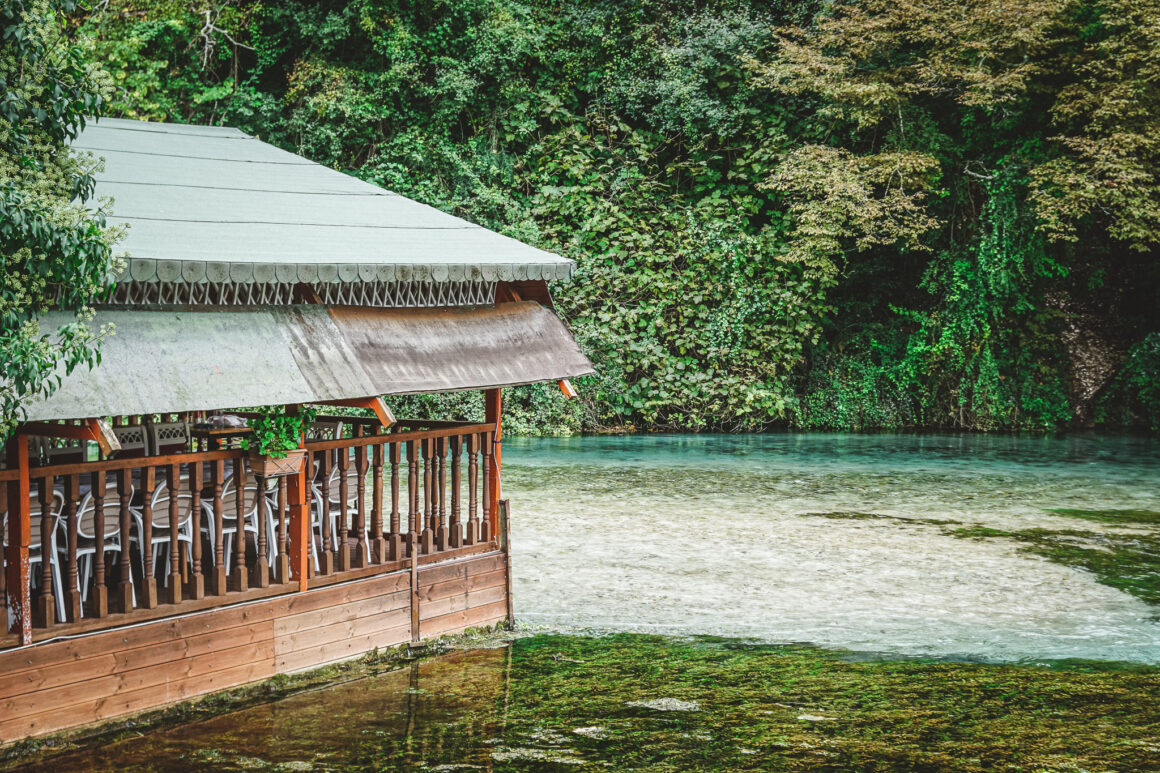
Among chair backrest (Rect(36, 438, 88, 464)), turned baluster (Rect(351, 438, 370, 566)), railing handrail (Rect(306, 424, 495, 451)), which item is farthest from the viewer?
chair backrest (Rect(36, 438, 88, 464))

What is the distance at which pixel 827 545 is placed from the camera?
376 inches

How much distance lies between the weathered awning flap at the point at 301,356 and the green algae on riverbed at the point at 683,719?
5.15 ft

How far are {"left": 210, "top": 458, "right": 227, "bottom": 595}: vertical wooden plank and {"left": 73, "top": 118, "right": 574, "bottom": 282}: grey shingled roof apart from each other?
3.54 ft

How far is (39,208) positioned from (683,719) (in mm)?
3692

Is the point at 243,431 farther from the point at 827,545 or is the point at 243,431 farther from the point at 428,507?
the point at 827,545

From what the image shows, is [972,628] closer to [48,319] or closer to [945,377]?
[48,319]

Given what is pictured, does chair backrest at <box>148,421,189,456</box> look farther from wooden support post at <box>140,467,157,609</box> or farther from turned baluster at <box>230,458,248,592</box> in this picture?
wooden support post at <box>140,467,157,609</box>

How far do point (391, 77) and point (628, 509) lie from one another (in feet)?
33.8

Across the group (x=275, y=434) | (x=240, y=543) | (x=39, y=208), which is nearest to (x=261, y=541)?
(x=240, y=543)

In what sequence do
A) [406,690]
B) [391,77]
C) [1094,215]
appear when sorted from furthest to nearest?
[391,77] < [1094,215] < [406,690]

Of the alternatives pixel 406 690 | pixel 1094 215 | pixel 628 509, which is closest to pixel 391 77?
pixel 628 509

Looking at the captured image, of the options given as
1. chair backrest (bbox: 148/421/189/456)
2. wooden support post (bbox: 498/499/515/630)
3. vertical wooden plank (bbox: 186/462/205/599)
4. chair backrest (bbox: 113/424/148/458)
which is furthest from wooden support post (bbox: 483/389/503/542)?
chair backrest (bbox: 113/424/148/458)

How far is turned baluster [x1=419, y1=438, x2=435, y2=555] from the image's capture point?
6.66m

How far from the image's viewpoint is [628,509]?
11.3 metres
